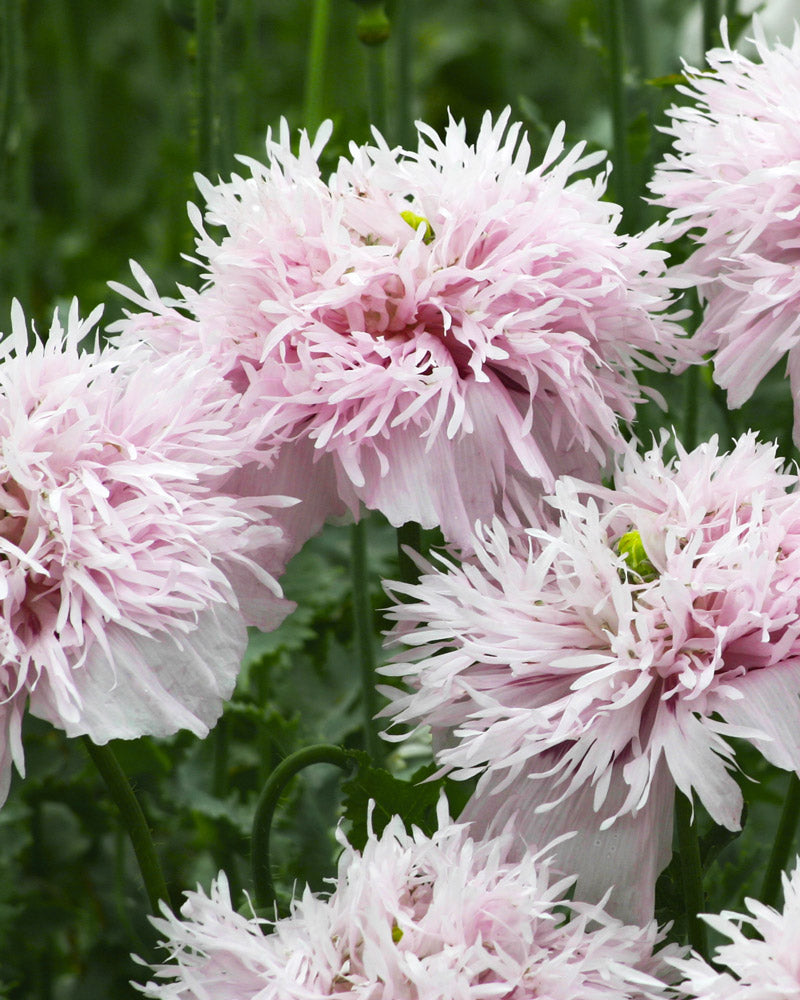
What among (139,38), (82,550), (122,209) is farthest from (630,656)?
(139,38)

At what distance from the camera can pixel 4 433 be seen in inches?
16.5

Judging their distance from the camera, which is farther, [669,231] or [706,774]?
[669,231]

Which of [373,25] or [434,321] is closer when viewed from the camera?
[434,321]

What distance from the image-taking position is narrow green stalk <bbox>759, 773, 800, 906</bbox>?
17.1 inches

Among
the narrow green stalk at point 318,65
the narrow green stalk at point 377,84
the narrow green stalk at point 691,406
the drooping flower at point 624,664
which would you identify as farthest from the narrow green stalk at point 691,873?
the narrow green stalk at point 318,65

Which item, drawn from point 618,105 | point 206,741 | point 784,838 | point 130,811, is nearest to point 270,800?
point 130,811

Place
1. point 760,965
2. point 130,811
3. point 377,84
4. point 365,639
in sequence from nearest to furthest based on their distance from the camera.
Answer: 1. point 760,965
2. point 130,811
3. point 365,639
4. point 377,84

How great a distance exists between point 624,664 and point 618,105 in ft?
1.28

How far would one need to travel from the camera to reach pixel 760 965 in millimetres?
322

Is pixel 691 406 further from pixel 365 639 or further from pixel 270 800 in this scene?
pixel 270 800

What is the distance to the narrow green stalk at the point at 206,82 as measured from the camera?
640 mm

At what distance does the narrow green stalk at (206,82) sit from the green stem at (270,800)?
30cm

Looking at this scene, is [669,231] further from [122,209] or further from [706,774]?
[122,209]

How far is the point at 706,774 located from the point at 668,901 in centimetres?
8
